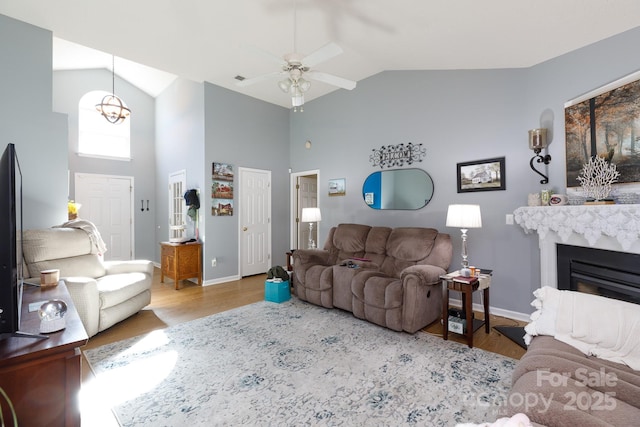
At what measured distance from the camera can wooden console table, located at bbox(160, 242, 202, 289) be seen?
14.5 ft

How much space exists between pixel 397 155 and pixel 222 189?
291 centimetres

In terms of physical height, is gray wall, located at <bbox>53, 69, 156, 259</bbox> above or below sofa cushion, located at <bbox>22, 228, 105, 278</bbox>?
above

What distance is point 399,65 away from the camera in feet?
12.8

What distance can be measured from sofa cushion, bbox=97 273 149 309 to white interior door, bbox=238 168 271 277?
6.50ft

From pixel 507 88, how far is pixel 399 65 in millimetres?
1380

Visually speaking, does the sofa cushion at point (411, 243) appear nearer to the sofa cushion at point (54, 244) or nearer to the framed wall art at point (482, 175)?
the framed wall art at point (482, 175)

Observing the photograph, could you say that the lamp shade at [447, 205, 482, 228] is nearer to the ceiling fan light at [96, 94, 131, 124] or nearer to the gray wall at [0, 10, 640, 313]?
the gray wall at [0, 10, 640, 313]

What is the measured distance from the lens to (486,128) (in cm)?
333

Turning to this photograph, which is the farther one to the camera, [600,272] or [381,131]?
[381,131]

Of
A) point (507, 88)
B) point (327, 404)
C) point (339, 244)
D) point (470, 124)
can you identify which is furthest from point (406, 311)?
point (507, 88)

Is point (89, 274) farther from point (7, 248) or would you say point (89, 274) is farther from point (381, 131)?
point (381, 131)

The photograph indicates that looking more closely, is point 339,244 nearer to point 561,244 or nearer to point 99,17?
point 561,244

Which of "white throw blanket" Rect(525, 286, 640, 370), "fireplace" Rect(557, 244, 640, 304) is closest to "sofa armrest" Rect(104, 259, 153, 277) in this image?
"white throw blanket" Rect(525, 286, 640, 370)

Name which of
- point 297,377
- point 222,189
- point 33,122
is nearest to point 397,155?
point 222,189
